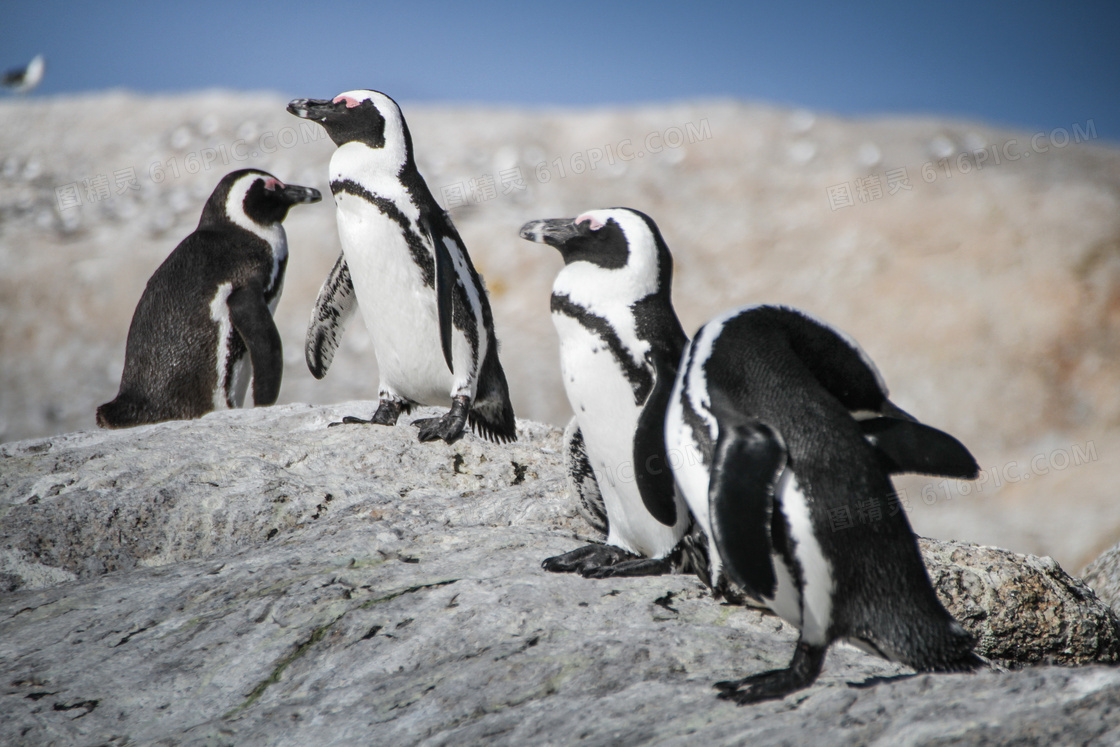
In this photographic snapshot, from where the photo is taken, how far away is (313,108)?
11.2 ft

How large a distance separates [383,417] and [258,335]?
77 centimetres

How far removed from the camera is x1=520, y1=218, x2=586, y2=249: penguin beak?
2.38m

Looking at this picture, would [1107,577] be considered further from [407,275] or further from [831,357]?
[407,275]

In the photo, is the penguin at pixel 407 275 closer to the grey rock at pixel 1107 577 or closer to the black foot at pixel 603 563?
the black foot at pixel 603 563

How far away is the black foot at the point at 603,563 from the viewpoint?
6.87ft

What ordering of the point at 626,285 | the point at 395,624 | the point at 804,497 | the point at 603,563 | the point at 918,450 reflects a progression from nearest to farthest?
the point at 804,497, the point at 918,450, the point at 395,624, the point at 603,563, the point at 626,285

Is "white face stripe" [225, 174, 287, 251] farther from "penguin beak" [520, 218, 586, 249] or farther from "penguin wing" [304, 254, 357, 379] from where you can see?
"penguin beak" [520, 218, 586, 249]

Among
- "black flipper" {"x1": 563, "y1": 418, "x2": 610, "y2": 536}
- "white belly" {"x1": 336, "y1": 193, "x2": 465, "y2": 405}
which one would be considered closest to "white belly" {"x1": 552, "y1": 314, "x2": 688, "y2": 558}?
"black flipper" {"x1": 563, "y1": 418, "x2": 610, "y2": 536}

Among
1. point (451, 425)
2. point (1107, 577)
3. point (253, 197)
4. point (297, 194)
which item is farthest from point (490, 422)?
point (1107, 577)

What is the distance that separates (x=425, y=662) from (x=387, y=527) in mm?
789

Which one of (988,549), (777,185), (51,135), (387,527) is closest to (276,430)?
(387,527)

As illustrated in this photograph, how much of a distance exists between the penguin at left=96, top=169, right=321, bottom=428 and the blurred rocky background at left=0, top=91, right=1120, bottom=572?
3.98m

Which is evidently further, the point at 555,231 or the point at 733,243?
the point at 733,243

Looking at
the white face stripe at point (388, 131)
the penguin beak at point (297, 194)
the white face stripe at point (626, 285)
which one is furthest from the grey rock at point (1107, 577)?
the penguin beak at point (297, 194)
